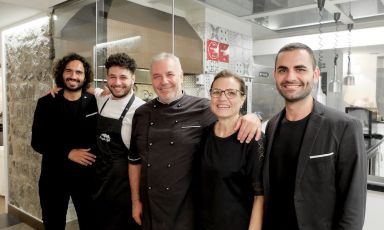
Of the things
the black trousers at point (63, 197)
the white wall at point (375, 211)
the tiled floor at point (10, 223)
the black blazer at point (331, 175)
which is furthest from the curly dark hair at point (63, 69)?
the white wall at point (375, 211)

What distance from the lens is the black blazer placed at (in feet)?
3.70

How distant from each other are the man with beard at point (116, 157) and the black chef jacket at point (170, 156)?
Result: 0.20m

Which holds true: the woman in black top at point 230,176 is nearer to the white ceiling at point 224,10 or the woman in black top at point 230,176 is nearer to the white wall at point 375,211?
the white wall at point 375,211

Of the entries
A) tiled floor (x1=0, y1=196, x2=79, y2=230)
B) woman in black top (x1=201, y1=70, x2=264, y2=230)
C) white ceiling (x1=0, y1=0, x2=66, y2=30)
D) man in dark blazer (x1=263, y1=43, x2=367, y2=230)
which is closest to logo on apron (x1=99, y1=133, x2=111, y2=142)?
woman in black top (x1=201, y1=70, x2=264, y2=230)

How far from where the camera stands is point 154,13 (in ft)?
10.8

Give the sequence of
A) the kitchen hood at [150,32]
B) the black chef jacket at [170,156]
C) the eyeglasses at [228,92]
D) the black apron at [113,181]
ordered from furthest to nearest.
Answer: the kitchen hood at [150,32] < the black apron at [113,181] < the black chef jacket at [170,156] < the eyeglasses at [228,92]

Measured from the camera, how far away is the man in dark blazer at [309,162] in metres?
1.14

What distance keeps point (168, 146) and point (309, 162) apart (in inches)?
27.4

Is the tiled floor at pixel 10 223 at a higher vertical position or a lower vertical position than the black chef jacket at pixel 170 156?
lower

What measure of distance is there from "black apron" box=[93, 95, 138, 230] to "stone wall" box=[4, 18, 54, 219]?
4.60 feet

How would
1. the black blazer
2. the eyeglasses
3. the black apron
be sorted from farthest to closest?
the black apron
the eyeglasses
the black blazer

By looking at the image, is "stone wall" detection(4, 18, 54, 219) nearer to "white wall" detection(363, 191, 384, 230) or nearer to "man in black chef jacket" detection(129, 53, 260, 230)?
"man in black chef jacket" detection(129, 53, 260, 230)

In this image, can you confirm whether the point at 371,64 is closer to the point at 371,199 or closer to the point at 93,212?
the point at 371,199

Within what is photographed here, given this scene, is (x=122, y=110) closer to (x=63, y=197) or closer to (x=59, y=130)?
(x=59, y=130)
